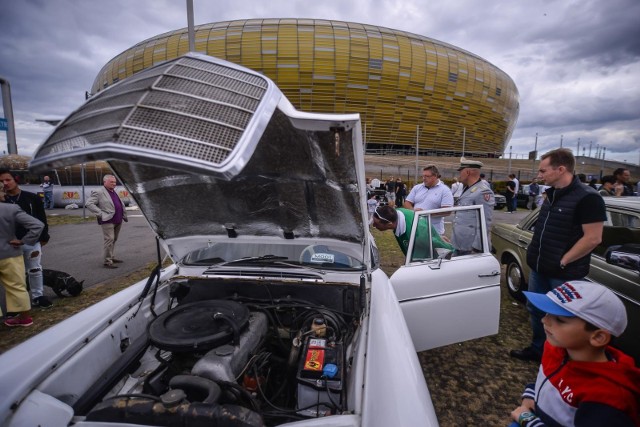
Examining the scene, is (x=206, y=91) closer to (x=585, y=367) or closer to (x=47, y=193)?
(x=585, y=367)

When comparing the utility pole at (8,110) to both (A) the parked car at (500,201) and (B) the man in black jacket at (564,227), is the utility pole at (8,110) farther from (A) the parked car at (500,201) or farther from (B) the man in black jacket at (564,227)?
(A) the parked car at (500,201)

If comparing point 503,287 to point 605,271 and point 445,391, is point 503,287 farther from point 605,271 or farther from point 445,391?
point 445,391

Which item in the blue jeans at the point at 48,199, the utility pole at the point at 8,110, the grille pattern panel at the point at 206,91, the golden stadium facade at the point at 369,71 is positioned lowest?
the blue jeans at the point at 48,199

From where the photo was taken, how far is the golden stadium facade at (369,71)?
35.5 m

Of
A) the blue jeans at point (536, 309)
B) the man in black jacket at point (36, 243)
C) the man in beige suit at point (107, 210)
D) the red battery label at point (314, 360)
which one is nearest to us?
the red battery label at point (314, 360)

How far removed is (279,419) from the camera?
1.46m

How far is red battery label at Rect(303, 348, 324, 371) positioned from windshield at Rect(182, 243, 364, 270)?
0.85 m

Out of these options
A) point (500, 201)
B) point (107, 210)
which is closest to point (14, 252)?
point (107, 210)

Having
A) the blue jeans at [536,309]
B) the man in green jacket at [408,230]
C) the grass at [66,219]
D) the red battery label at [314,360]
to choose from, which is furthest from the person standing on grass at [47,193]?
the blue jeans at [536,309]

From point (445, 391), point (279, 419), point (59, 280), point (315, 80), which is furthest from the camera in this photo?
point (315, 80)

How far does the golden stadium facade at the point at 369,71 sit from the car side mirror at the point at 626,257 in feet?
119

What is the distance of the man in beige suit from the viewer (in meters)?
5.99

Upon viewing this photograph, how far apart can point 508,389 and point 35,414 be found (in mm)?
3142

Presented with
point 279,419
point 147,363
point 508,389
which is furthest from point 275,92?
point 508,389
